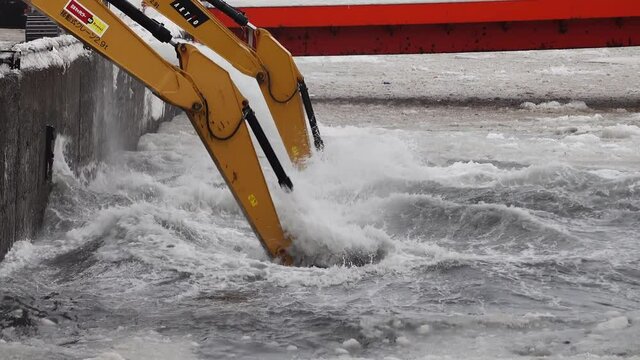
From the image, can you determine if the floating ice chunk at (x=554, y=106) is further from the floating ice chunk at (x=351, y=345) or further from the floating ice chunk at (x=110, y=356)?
the floating ice chunk at (x=110, y=356)

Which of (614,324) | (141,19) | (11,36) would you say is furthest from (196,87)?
(11,36)

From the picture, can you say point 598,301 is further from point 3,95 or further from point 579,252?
point 3,95

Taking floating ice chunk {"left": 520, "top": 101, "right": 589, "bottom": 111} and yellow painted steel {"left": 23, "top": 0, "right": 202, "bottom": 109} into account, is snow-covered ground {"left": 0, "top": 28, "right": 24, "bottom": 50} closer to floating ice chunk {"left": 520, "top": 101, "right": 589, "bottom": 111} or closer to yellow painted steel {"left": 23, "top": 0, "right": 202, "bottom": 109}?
floating ice chunk {"left": 520, "top": 101, "right": 589, "bottom": 111}

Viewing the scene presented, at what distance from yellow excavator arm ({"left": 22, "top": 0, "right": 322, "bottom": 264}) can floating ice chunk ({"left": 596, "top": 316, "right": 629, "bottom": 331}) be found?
6.53 ft

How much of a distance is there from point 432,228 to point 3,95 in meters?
3.02

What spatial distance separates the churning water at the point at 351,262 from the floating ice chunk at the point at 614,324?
1 centimetres

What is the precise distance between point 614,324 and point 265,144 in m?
2.18

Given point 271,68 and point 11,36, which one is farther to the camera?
point 11,36

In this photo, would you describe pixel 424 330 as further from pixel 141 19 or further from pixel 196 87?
pixel 141 19

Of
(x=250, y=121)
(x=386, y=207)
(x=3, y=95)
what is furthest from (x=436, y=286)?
(x=3, y=95)

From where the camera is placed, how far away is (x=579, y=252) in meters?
7.18

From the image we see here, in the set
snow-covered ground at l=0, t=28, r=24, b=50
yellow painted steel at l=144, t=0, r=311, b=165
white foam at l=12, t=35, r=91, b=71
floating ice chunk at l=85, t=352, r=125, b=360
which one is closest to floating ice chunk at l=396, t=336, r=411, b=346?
floating ice chunk at l=85, t=352, r=125, b=360

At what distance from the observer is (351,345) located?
550 centimetres

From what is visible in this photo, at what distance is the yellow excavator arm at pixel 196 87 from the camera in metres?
6.37
